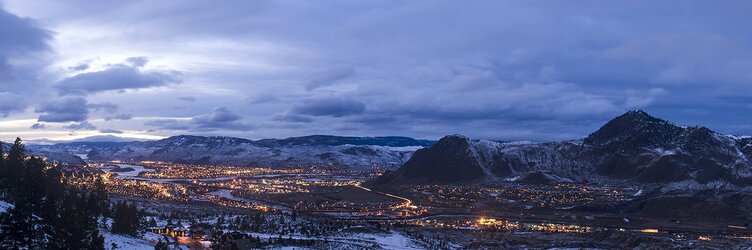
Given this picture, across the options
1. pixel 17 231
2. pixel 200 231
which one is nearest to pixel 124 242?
pixel 17 231

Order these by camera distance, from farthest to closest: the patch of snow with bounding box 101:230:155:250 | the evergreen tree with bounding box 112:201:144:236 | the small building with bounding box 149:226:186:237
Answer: the small building with bounding box 149:226:186:237
the evergreen tree with bounding box 112:201:144:236
the patch of snow with bounding box 101:230:155:250

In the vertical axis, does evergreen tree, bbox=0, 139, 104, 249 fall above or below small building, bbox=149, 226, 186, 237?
above

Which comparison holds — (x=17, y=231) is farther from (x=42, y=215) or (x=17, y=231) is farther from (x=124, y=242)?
(x=124, y=242)

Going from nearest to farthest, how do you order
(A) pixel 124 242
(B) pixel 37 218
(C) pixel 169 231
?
(B) pixel 37 218 < (A) pixel 124 242 < (C) pixel 169 231

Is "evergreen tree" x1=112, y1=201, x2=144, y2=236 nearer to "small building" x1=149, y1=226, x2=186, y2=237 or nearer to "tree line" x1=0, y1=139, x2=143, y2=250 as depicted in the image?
"tree line" x1=0, y1=139, x2=143, y2=250

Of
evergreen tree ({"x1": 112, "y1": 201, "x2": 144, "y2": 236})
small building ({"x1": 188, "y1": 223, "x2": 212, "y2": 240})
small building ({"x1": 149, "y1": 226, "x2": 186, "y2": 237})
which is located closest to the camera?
evergreen tree ({"x1": 112, "y1": 201, "x2": 144, "y2": 236})

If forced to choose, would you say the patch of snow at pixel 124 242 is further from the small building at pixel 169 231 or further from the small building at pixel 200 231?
the small building at pixel 169 231

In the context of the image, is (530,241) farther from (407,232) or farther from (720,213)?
(720,213)

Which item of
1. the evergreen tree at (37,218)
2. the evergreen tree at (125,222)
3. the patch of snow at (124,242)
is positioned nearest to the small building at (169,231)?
the evergreen tree at (125,222)

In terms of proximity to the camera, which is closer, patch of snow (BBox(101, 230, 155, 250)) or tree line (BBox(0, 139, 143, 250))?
tree line (BBox(0, 139, 143, 250))

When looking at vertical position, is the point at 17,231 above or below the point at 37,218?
below

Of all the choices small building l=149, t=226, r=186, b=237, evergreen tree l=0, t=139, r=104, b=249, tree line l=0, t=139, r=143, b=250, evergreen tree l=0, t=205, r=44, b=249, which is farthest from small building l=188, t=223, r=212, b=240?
evergreen tree l=0, t=205, r=44, b=249

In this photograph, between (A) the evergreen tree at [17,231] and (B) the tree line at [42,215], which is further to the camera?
(B) the tree line at [42,215]
